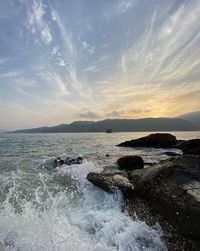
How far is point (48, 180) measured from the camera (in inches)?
623

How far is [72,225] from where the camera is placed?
331 inches

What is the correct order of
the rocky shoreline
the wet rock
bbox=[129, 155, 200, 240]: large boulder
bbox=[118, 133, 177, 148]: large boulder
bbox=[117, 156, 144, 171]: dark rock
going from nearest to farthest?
the rocky shoreline < bbox=[129, 155, 200, 240]: large boulder < the wet rock < bbox=[117, 156, 144, 171]: dark rock < bbox=[118, 133, 177, 148]: large boulder

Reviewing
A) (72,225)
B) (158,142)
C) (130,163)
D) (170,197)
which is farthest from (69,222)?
(158,142)

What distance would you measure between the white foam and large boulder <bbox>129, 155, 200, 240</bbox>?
3.23ft

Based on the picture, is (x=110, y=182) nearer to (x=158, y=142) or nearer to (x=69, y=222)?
(x=69, y=222)

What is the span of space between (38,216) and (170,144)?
145ft

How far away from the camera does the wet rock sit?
12034 millimetres

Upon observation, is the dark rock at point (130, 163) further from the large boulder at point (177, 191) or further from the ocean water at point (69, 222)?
the ocean water at point (69, 222)

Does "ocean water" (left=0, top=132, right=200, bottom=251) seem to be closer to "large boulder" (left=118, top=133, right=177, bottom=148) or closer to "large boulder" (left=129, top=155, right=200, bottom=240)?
"large boulder" (left=129, top=155, right=200, bottom=240)

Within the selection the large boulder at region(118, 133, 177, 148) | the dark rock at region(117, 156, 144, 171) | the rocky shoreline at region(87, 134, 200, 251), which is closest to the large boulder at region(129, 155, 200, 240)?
the rocky shoreline at region(87, 134, 200, 251)

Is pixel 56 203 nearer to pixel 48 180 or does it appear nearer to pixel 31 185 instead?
pixel 31 185

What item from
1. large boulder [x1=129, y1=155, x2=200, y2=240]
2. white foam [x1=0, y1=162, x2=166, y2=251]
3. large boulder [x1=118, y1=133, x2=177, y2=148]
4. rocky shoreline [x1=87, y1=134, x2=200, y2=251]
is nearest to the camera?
white foam [x1=0, y1=162, x2=166, y2=251]

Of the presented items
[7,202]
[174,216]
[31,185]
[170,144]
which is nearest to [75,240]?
[174,216]

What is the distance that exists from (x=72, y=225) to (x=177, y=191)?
4.35 m
